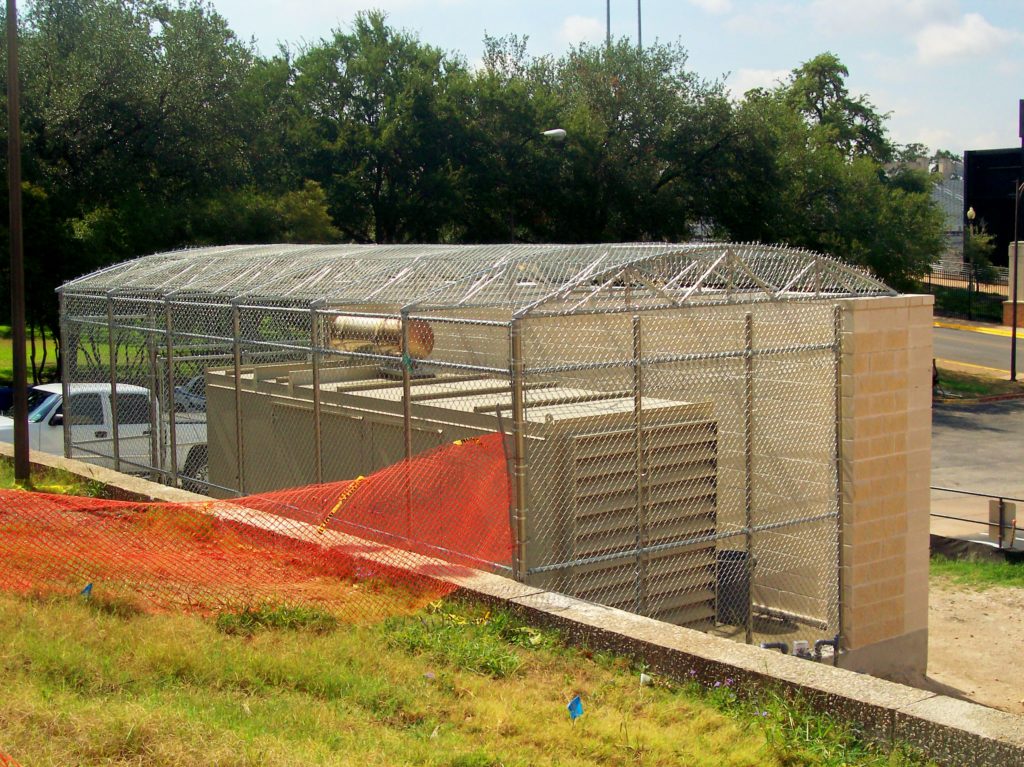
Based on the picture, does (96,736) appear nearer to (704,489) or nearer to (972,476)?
(704,489)

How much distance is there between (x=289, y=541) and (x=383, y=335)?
12.7 ft

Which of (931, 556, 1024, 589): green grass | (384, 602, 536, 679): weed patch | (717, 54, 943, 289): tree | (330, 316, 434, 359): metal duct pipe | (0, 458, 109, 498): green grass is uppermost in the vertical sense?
(717, 54, 943, 289): tree

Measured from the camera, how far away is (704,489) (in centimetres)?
907

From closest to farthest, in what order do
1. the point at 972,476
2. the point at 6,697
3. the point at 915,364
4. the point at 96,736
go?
the point at 96,736 → the point at 6,697 → the point at 915,364 → the point at 972,476

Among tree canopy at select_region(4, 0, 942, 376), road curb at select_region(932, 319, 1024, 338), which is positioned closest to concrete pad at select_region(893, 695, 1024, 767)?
tree canopy at select_region(4, 0, 942, 376)

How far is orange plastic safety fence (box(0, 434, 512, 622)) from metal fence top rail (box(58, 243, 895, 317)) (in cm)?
151

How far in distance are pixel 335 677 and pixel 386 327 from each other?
6007 mm

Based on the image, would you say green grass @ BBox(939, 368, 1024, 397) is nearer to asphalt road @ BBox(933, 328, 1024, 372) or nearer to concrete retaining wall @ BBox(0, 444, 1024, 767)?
asphalt road @ BBox(933, 328, 1024, 372)

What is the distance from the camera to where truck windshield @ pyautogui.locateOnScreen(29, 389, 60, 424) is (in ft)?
50.8

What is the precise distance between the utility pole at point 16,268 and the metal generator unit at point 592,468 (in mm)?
2197

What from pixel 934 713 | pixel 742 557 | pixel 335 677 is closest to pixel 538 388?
pixel 742 557

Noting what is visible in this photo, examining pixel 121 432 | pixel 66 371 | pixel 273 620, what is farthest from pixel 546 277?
pixel 121 432

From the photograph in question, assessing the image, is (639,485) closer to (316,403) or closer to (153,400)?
(316,403)

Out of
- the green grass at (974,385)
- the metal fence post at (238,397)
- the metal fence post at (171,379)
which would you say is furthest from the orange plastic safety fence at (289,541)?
the green grass at (974,385)
